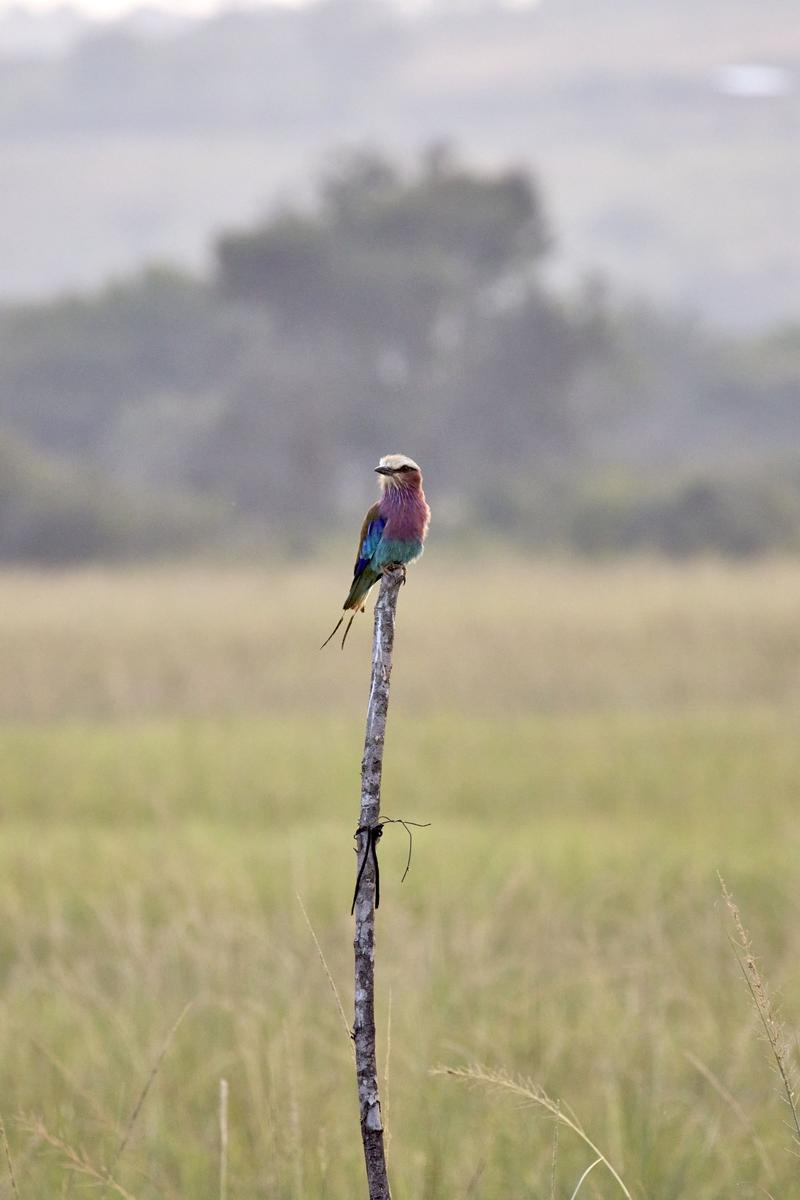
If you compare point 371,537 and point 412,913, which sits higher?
point 371,537

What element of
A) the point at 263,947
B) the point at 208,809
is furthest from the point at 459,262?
the point at 263,947

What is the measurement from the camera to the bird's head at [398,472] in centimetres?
201

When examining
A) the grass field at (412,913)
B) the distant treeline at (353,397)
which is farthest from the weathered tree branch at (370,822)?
the distant treeline at (353,397)

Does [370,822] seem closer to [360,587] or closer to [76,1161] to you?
[360,587]

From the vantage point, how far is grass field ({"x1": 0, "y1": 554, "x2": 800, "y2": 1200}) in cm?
407

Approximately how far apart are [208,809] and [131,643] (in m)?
8.07

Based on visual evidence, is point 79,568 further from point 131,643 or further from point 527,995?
point 527,995

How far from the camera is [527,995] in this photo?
498 cm

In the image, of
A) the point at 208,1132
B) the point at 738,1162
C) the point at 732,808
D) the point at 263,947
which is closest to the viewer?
the point at 738,1162

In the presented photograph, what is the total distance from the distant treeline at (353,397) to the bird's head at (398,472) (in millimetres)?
33731

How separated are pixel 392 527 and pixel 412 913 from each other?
511cm

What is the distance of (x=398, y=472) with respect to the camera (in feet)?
6.67

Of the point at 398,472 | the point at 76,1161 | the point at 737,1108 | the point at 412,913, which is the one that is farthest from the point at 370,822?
the point at 412,913

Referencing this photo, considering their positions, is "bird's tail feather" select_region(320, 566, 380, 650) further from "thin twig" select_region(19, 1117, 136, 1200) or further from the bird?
"thin twig" select_region(19, 1117, 136, 1200)
